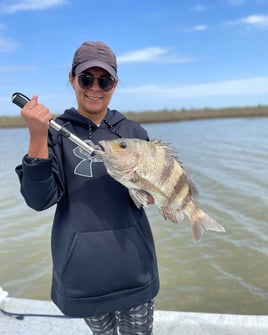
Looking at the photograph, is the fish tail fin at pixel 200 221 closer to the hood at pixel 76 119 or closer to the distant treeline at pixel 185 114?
the hood at pixel 76 119

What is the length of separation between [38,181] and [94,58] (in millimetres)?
756

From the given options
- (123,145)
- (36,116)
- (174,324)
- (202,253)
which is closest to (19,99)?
(36,116)

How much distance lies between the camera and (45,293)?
5.72m

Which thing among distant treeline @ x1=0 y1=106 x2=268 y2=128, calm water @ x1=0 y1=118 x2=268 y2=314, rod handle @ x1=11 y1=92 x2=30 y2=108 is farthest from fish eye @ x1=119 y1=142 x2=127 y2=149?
distant treeline @ x1=0 y1=106 x2=268 y2=128

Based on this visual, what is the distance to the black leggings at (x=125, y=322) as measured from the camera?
8.30 feet

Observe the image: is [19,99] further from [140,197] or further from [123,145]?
[140,197]

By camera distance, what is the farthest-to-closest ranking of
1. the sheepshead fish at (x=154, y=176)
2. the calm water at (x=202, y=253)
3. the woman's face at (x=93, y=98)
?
the calm water at (x=202, y=253)
the woman's face at (x=93, y=98)
the sheepshead fish at (x=154, y=176)

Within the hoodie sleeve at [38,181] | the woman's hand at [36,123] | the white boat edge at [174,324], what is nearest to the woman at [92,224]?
the hoodie sleeve at [38,181]

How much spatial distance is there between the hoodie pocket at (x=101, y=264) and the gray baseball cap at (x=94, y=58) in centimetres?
91

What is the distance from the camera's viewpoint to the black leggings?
2.53 meters

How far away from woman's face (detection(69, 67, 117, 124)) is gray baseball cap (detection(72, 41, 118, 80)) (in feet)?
0.12

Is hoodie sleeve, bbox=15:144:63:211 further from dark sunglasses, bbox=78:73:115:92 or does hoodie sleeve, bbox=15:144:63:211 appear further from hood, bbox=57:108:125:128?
dark sunglasses, bbox=78:73:115:92

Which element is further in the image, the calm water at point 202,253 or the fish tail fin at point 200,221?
the calm water at point 202,253

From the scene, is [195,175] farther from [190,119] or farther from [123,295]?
[190,119]
